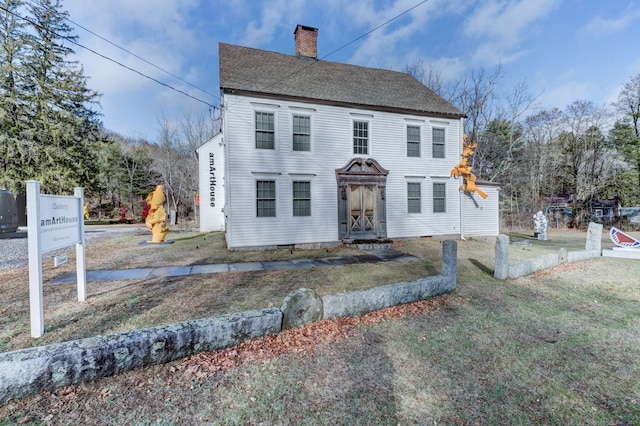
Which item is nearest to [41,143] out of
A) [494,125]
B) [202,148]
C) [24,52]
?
[24,52]

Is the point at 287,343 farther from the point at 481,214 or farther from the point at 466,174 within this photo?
the point at 481,214

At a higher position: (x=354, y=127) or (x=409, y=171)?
(x=354, y=127)

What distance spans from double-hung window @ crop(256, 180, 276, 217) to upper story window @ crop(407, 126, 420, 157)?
22.9ft

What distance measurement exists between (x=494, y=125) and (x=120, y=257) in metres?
29.9

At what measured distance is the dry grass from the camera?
246cm

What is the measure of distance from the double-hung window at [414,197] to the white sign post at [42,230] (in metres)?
12.4

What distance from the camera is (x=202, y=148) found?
17.4 m

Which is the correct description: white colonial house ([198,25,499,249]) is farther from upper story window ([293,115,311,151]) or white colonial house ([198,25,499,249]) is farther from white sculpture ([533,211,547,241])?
white sculpture ([533,211,547,241])

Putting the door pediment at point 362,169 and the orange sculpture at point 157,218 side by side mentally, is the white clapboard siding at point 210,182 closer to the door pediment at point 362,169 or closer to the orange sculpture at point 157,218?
the orange sculpture at point 157,218

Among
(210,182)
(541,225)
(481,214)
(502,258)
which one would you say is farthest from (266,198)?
(541,225)

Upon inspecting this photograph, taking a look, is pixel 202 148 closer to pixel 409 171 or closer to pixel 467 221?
pixel 409 171

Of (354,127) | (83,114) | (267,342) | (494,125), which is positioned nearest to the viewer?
(267,342)

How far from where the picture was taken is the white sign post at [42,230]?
11.9ft

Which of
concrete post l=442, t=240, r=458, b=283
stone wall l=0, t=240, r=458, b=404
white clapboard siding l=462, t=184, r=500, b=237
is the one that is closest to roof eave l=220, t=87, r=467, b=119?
white clapboard siding l=462, t=184, r=500, b=237
